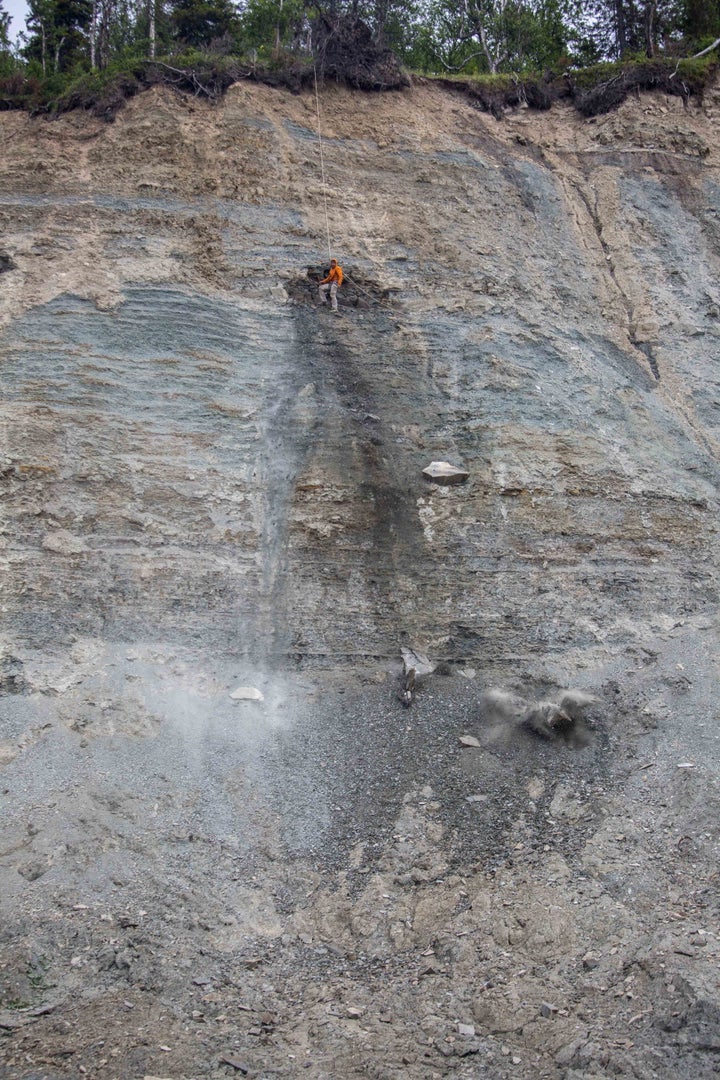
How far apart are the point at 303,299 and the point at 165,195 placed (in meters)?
2.94

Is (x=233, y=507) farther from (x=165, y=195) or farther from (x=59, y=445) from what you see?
(x=165, y=195)

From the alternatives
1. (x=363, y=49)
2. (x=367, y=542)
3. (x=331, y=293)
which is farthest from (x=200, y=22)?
(x=367, y=542)

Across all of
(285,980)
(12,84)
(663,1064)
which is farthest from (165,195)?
(663,1064)

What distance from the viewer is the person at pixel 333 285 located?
44.0 ft

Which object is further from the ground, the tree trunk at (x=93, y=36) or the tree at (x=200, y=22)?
the tree at (x=200, y=22)

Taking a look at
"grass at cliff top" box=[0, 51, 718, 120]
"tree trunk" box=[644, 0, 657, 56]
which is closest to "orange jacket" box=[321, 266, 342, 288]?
"grass at cliff top" box=[0, 51, 718, 120]

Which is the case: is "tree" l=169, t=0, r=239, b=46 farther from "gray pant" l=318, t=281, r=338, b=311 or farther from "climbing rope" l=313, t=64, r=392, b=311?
"gray pant" l=318, t=281, r=338, b=311

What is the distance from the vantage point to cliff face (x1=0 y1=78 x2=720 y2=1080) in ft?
26.3

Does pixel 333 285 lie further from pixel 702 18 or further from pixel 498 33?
pixel 498 33

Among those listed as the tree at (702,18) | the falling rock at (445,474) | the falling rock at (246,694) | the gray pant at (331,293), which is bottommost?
the falling rock at (246,694)

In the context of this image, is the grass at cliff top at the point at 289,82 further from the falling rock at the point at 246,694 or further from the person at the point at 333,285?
the falling rock at the point at 246,694

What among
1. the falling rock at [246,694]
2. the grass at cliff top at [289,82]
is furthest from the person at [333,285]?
the falling rock at [246,694]

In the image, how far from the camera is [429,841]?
8812 millimetres

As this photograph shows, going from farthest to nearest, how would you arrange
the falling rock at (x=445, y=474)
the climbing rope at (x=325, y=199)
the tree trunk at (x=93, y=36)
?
the tree trunk at (x=93, y=36)
the climbing rope at (x=325, y=199)
the falling rock at (x=445, y=474)
